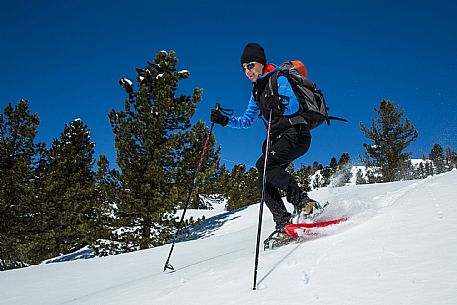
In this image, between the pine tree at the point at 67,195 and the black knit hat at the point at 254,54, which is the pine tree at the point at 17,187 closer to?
the pine tree at the point at 67,195

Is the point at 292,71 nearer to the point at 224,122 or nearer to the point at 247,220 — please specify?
the point at 224,122

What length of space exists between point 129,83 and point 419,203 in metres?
11.7

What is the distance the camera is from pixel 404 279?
1.91 m

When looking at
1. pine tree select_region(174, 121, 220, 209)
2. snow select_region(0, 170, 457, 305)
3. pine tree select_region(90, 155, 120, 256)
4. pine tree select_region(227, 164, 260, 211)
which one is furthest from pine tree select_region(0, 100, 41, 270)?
pine tree select_region(227, 164, 260, 211)

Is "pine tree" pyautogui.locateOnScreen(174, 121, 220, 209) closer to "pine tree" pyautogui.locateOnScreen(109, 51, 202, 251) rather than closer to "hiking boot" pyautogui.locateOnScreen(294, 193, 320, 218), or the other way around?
"pine tree" pyautogui.locateOnScreen(109, 51, 202, 251)

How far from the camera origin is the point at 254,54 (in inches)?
144

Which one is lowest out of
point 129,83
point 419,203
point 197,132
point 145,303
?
point 145,303

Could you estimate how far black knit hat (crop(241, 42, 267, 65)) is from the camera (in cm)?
364

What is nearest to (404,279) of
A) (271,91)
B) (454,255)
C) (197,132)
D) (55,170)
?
(454,255)

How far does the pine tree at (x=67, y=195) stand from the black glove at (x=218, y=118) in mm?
10258

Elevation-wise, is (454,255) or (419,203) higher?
(419,203)

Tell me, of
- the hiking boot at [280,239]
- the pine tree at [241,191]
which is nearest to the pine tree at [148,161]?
the hiking boot at [280,239]

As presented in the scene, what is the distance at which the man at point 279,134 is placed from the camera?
336 centimetres

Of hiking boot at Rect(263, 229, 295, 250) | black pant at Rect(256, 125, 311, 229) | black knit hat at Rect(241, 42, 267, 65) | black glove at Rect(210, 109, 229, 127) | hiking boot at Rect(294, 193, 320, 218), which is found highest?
black knit hat at Rect(241, 42, 267, 65)
